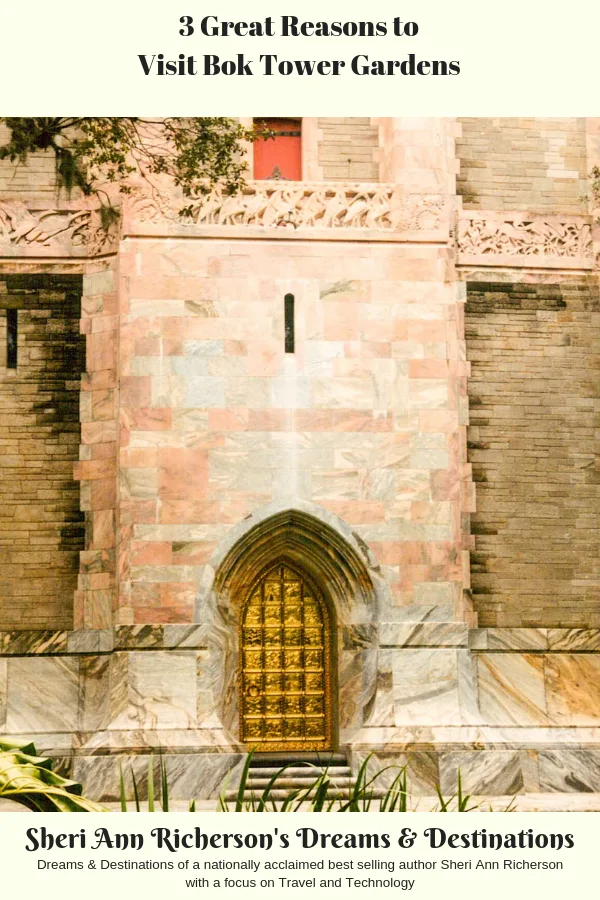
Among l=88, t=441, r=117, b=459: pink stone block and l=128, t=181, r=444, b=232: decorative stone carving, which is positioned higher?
l=128, t=181, r=444, b=232: decorative stone carving

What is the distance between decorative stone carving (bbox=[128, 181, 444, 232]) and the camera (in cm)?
1828

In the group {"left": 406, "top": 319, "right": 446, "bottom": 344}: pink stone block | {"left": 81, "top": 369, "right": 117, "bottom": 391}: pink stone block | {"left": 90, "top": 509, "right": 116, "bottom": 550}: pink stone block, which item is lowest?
{"left": 90, "top": 509, "right": 116, "bottom": 550}: pink stone block

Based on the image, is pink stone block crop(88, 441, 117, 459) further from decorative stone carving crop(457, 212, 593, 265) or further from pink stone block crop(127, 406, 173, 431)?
decorative stone carving crop(457, 212, 593, 265)

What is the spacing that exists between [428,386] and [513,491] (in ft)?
5.94

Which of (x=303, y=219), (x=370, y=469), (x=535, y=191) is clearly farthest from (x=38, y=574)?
(x=535, y=191)

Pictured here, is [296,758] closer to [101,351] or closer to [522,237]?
[101,351]

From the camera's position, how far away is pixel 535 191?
19.4 m

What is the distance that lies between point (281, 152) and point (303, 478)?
4468mm

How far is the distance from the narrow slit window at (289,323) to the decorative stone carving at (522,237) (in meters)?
2.42

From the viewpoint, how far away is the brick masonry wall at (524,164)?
1928 centimetres

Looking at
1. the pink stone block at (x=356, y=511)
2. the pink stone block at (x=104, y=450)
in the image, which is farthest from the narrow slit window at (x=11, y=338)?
the pink stone block at (x=356, y=511)

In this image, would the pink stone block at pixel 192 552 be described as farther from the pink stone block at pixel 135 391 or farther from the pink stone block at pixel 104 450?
the pink stone block at pixel 135 391

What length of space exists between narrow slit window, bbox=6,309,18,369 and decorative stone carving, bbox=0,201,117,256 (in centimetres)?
78

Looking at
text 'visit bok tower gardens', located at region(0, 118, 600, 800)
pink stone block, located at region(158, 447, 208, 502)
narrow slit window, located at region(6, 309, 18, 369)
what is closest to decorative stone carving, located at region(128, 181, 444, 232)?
text 'visit bok tower gardens', located at region(0, 118, 600, 800)
